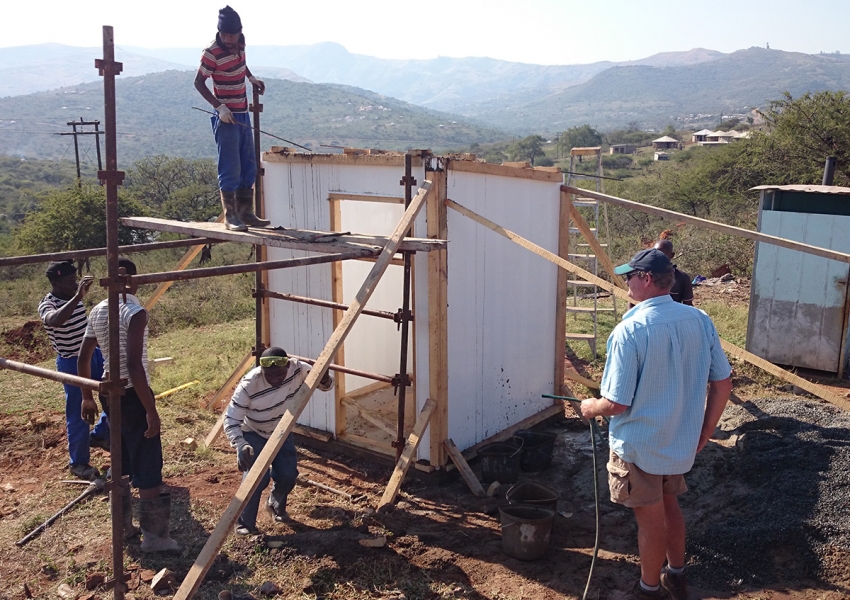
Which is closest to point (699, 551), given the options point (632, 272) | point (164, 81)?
point (632, 272)

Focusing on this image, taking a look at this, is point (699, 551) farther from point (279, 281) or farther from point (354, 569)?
point (279, 281)

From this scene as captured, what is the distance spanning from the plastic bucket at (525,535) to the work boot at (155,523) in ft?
7.27

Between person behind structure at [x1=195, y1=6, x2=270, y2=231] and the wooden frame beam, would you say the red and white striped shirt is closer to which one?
person behind structure at [x1=195, y1=6, x2=270, y2=231]

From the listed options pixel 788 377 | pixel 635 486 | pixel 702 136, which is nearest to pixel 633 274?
pixel 635 486

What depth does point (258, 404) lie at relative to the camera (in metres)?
4.82

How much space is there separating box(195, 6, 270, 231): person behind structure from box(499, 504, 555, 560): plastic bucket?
125 inches

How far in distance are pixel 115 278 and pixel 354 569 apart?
7.69 feet

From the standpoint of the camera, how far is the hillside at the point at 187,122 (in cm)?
12281

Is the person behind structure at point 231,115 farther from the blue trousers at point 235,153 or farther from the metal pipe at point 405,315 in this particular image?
the metal pipe at point 405,315

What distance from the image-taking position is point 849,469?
15.8 ft

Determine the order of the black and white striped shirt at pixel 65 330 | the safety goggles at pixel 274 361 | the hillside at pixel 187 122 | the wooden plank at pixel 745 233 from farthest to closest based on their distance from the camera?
the hillside at pixel 187 122 → the black and white striped shirt at pixel 65 330 → the safety goggles at pixel 274 361 → the wooden plank at pixel 745 233

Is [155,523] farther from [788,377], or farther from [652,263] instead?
[788,377]

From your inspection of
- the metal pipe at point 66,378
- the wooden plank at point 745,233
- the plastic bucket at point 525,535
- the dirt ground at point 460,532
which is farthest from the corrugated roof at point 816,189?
the metal pipe at point 66,378

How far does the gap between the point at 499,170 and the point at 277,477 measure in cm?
328
